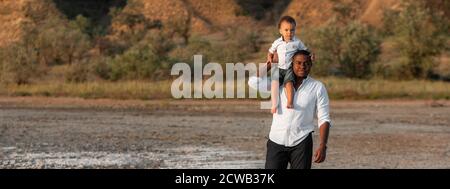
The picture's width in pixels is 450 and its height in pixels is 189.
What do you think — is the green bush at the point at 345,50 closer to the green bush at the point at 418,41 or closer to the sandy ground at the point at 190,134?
the green bush at the point at 418,41

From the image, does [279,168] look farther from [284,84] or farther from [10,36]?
[10,36]

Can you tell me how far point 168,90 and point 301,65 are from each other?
26.8m

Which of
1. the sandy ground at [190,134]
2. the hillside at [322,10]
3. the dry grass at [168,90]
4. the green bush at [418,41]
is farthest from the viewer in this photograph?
the hillside at [322,10]

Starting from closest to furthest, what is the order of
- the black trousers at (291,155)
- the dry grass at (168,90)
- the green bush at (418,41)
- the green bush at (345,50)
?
the black trousers at (291,155)
the dry grass at (168,90)
the green bush at (418,41)
the green bush at (345,50)

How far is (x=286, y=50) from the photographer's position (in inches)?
307

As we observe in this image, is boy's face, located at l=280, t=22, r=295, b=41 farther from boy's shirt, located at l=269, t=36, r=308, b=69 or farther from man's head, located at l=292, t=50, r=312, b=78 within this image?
man's head, located at l=292, t=50, r=312, b=78

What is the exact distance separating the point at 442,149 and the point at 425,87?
16036 millimetres

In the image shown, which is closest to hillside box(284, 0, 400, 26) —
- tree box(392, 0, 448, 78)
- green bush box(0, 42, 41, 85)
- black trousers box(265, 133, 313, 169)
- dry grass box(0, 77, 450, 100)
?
tree box(392, 0, 448, 78)

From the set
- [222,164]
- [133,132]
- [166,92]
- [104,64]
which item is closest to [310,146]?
[222,164]

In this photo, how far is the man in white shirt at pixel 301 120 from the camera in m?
7.61

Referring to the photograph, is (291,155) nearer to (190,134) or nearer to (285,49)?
(285,49)

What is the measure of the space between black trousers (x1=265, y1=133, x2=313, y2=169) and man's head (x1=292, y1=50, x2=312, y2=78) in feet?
1.52

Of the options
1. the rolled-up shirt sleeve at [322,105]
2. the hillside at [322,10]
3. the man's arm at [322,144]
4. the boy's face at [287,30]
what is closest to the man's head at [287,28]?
the boy's face at [287,30]
